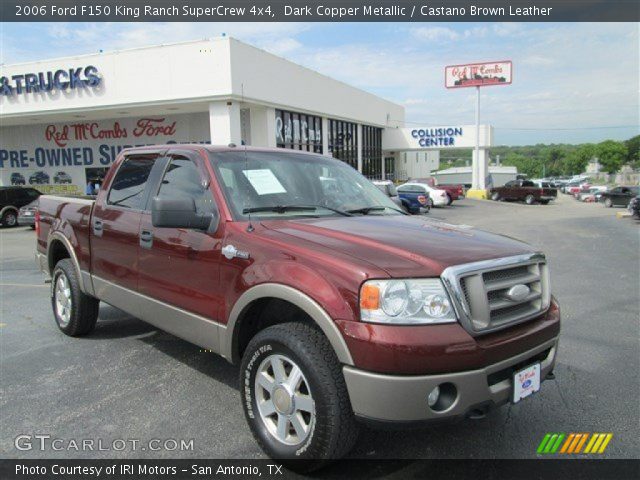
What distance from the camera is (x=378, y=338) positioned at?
247 centimetres

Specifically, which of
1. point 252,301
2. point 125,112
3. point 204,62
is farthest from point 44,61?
point 252,301

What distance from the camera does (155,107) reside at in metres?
21.8

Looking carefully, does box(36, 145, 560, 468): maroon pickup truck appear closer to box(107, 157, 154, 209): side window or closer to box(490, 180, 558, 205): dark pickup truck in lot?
box(107, 157, 154, 209): side window

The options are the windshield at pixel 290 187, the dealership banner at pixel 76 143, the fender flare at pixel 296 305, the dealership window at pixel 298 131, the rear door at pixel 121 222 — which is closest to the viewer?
the fender flare at pixel 296 305

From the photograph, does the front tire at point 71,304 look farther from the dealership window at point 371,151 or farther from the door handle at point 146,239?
the dealership window at point 371,151

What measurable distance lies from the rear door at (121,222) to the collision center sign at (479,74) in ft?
141

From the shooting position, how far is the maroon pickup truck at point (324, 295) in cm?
252

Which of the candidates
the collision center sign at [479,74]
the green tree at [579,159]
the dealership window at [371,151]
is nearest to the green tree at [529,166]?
the green tree at [579,159]

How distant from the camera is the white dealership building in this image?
19922mm

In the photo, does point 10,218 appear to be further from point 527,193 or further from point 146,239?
point 527,193

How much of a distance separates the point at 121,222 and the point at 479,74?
143ft

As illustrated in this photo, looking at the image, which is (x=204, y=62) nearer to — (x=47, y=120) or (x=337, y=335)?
(x=47, y=120)

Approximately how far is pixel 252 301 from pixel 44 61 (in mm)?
24228

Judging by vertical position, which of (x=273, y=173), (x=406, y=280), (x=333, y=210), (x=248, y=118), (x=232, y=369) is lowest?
(x=232, y=369)
